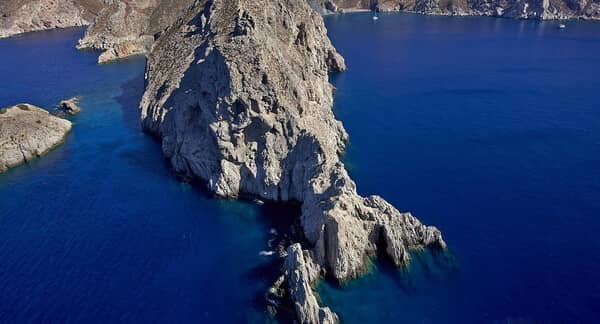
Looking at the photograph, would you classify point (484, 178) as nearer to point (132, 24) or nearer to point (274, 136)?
point (274, 136)

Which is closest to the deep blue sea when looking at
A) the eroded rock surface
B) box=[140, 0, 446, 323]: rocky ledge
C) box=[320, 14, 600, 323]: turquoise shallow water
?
box=[320, 14, 600, 323]: turquoise shallow water

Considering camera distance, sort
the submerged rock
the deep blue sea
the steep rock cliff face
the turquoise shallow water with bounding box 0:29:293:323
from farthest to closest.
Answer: the steep rock cliff face
the submerged rock
the turquoise shallow water with bounding box 0:29:293:323
the deep blue sea

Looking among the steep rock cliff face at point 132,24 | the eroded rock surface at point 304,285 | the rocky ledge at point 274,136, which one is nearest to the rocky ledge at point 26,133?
the rocky ledge at point 274,136

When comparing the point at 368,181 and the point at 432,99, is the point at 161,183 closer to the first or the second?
the point at 368,181

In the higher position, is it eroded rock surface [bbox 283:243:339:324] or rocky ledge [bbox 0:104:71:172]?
rocky ledge [bbox 0:104:71:172]

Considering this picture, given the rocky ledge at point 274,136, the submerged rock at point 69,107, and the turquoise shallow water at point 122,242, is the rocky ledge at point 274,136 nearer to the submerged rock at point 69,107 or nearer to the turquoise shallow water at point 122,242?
the turquoise shallow water at point 122,242

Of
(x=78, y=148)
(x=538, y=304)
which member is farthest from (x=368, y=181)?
(x=78, y=148)

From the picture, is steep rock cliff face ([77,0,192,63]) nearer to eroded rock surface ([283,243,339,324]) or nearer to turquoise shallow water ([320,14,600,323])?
turquoise shallow water ([320,14,600,323])
